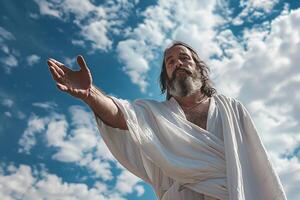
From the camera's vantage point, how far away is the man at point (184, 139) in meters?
4.96

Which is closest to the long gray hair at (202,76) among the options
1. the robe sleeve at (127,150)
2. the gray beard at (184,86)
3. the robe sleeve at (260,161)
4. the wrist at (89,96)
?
the gray beard at (184,86)

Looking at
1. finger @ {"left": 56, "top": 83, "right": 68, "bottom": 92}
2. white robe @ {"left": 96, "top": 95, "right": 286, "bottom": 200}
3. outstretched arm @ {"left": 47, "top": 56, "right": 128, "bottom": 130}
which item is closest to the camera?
finger @ {"left": 56, "top": 83, "right": 68, "bottom": 92}

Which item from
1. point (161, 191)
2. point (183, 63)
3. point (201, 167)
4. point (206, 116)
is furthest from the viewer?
point (183, 63)

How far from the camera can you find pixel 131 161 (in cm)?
564

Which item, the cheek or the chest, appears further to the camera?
the cheek

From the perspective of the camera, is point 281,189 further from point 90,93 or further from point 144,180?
point 90,93

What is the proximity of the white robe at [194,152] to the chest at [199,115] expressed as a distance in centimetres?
10

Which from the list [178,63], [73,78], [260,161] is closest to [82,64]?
[73,78]

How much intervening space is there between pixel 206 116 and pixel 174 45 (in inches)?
49.2

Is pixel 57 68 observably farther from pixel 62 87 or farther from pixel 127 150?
pixel 127 150

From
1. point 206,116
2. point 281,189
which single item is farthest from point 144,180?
point 281,189

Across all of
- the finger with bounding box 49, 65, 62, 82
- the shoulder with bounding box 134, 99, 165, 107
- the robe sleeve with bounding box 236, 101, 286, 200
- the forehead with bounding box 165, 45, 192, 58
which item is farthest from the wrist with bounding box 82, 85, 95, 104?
the robe sleeve with bounding box 236, 101, 286, 200

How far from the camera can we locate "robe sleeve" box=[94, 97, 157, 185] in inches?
217

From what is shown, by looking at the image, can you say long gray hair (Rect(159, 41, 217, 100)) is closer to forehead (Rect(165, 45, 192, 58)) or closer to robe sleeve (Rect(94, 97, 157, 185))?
forehead (Rect(165, 45, 192, 58))
